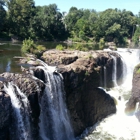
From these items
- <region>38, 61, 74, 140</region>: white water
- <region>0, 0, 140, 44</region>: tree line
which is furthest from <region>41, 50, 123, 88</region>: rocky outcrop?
<region>0, 0, 140, 44</region>: tree line

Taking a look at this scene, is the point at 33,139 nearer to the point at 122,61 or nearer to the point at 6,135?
the point at 6,135

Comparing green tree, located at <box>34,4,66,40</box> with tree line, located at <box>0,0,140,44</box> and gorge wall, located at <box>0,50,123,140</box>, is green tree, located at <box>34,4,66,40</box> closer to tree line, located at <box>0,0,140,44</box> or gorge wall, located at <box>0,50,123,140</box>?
tree line, located at <box>0,0,140,44</box>

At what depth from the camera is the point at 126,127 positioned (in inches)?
898

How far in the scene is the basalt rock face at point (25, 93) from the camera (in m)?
13.8

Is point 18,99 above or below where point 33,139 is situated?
above

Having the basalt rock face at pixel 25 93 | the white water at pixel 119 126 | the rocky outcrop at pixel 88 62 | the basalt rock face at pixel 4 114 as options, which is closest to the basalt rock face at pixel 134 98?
the white water at pixel 119 126

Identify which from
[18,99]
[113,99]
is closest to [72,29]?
[113,99]

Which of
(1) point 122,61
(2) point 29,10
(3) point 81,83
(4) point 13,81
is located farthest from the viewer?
(2) point 29,10

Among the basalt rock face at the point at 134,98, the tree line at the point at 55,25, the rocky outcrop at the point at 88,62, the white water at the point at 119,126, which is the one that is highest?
the tree line at the point at 55,25

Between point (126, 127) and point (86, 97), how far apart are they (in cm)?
485

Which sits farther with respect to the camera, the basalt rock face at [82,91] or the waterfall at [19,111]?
the basalt rock face at [82,91]

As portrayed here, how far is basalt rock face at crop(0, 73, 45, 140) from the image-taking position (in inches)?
542

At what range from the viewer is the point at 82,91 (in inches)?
874

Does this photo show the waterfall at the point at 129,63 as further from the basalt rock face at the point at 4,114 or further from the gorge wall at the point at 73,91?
the basalt rock face at the point at 4,114
